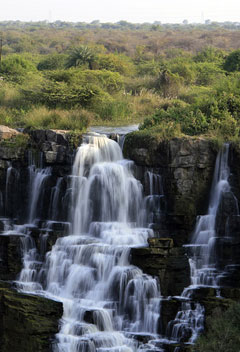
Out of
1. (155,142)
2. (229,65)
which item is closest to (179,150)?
(155,142)

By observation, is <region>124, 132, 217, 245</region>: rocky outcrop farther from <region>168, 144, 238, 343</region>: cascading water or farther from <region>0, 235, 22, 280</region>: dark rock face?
<region>0, 235, 22, 280</region>: dark rock face

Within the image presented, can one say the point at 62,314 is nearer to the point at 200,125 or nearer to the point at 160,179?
the point at 160,179

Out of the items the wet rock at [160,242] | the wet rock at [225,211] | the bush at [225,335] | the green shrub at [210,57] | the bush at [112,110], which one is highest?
the green shrub at [210,57]

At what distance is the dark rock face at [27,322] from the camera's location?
17.5 m

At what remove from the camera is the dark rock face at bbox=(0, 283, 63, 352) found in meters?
17.5

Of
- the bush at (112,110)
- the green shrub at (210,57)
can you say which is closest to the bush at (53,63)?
the green shrub at (210,57)

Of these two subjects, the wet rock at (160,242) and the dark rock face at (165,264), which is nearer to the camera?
the dark rock face at (165,264)

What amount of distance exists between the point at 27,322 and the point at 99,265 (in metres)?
2.74

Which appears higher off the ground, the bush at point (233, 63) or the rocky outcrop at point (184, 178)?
the bush at point (233, 63)

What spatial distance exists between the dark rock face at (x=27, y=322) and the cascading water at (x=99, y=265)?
0.34 meters

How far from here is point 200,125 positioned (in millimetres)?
23938

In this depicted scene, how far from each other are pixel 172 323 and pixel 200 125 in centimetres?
821

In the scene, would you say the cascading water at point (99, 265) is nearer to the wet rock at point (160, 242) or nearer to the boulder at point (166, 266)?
the boulder at point (166, 266)

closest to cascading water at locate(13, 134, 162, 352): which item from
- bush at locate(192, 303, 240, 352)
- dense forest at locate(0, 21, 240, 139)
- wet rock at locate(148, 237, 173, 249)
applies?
wet rock at locate(148, 237, 173, 249)
